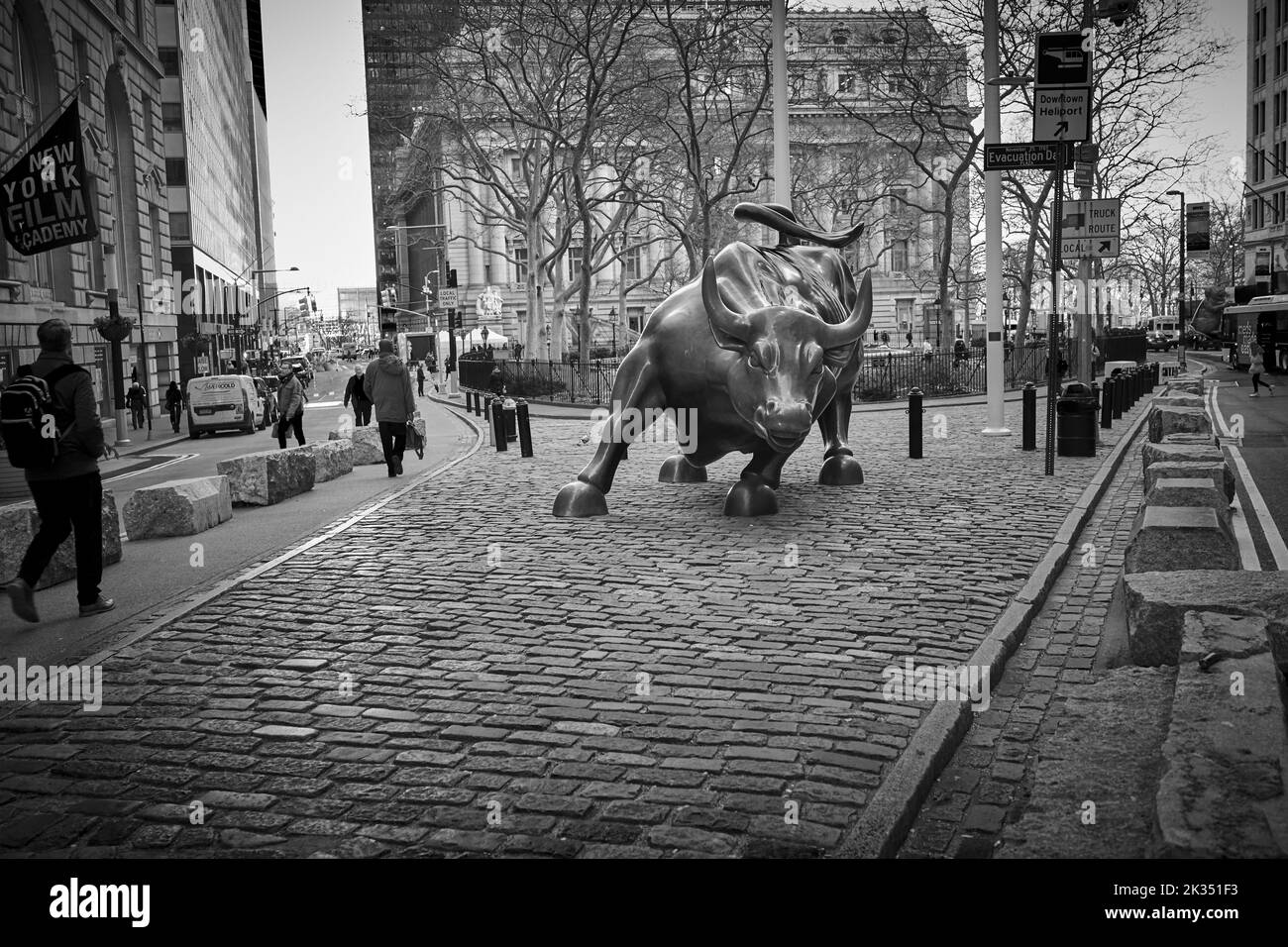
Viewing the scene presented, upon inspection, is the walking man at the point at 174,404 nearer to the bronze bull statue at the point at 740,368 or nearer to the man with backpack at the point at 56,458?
the bronze bull statue at the point at 740,368

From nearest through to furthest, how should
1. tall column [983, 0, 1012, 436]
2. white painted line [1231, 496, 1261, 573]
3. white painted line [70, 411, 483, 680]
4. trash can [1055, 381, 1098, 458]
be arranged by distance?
white painted line [70, 411, 483, 680] < white painted line [1231, 496, 1261, 573] < trash can [1055, 381, 1098, 458] < tall column [983, 0, 1012, 436]

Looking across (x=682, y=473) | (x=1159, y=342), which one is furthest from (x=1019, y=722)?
(x=1159, y=342)

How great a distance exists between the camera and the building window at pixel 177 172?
237 ft

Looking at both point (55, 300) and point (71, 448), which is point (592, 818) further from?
point (55, 300)

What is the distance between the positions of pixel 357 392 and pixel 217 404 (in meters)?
13.4

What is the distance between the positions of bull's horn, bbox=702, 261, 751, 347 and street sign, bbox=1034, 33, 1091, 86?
710 centimetres

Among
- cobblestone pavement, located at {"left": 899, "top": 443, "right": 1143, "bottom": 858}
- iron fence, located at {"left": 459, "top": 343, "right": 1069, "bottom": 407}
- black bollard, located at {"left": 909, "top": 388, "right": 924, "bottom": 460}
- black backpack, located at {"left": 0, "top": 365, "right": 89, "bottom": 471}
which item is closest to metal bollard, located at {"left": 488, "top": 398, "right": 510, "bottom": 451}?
black bollard, located at {"left": 909, "top": 388, "right": 924, "bottom": 460}

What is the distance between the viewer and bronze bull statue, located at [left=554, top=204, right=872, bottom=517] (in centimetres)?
1062

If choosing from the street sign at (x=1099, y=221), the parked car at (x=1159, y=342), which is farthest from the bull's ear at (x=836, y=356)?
the parked car at (x=1159, y=342)

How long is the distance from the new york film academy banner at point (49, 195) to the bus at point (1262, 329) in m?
38.8

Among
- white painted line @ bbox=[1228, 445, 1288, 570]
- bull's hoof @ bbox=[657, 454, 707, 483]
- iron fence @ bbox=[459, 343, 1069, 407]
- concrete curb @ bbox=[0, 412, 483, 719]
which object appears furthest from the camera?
iron fence @ bbox=[459, 343, 1069, 407]
